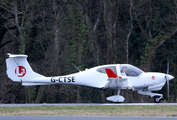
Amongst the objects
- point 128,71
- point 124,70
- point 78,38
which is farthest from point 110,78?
point 78,38

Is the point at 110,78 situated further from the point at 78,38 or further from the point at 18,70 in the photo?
the point at 78,38

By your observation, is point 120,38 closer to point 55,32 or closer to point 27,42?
point 55,32

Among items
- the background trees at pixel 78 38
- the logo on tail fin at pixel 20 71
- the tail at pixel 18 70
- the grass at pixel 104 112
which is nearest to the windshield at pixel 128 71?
the grass at pixel 104 112

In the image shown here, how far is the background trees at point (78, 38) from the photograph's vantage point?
2330 cm

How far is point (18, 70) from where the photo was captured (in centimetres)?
1532

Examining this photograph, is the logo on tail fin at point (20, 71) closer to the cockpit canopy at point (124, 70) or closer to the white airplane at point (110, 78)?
the white airplane at point (110, 78)

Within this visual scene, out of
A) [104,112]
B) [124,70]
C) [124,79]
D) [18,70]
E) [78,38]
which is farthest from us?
[78,38]

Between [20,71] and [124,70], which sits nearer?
[124,70]

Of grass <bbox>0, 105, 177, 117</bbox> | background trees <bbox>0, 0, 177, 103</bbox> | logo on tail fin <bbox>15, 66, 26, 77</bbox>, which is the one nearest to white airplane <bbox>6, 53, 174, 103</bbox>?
logo on tail fin <bbox>15, 66, 26, 77</bbox>

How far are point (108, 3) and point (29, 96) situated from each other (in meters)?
10.7

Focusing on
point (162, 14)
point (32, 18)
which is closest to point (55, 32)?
→ point (32, 18)

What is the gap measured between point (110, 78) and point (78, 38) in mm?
10667

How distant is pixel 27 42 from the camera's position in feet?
83.7

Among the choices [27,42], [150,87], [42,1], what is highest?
[42,1]
